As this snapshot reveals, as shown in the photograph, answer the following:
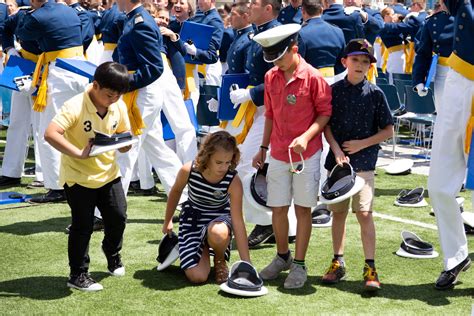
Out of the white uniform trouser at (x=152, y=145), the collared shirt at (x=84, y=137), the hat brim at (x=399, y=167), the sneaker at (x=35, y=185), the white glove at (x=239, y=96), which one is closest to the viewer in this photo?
the collared shirt at (x=84, y=137)

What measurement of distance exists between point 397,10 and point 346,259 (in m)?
12.5

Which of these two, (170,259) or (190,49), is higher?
(190,49)

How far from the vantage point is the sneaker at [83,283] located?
17.3 ft

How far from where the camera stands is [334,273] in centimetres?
547

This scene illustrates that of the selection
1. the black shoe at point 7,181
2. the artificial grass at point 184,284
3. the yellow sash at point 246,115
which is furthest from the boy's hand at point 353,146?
the black shoe at point 7,181

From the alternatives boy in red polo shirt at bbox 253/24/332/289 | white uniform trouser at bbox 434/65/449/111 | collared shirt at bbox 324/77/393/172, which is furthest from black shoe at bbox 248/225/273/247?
white uniform trouser at bbox 434/65/449/111

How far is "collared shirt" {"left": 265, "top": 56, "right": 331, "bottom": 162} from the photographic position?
17.6 feet

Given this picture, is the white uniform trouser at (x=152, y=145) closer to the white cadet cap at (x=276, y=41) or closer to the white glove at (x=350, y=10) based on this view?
the white cadet cap at (x=276, y=41)

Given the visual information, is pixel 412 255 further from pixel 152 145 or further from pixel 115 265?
pixel 152 145

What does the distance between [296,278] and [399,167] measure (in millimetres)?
4980

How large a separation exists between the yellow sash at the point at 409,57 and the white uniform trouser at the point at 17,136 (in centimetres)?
798

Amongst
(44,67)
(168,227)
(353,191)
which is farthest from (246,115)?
(44,67)

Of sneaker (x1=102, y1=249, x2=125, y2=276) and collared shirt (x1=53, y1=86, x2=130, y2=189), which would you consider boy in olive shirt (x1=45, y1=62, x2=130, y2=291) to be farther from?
sneaker (x1=102, y1=249, x2=125, y2=276)

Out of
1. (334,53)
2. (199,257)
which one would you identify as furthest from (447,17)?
(199,257)
